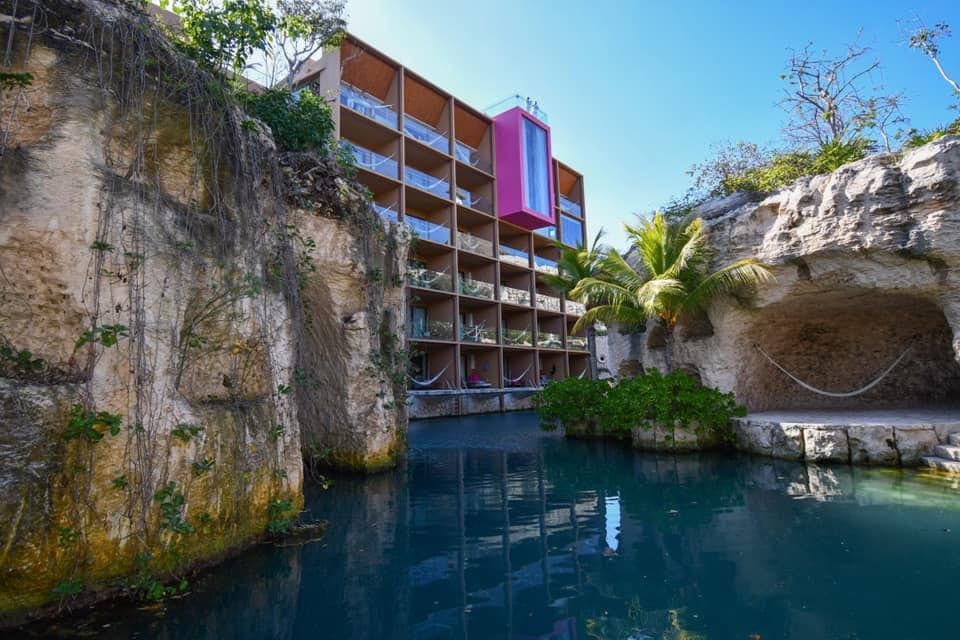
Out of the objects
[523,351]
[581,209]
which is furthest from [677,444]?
[581,209]

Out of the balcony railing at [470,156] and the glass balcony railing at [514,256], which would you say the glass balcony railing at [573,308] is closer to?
the glass balcony railing at [514,256]

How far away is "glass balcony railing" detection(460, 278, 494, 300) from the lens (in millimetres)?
21562

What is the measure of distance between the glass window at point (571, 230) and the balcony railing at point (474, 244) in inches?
247

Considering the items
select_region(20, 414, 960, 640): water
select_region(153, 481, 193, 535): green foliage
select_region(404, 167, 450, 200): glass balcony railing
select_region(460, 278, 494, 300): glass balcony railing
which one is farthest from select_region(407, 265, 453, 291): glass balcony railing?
select_region(153, 481, 193, 535): green foliage

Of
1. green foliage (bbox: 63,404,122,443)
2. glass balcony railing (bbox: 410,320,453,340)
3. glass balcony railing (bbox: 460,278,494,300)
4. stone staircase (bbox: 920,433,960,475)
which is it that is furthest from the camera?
glass balcony railing (bbox: 460,278,494,300)

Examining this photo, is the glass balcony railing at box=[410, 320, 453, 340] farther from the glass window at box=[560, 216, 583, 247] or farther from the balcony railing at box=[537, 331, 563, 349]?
the glass window at box=[560, 216, 583, 247]

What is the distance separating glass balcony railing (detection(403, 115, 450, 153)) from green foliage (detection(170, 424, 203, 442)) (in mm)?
18461

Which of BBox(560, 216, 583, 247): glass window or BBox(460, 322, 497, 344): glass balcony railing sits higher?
BBox(560, 216, 583, 247): glass window

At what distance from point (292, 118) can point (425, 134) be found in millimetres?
14593

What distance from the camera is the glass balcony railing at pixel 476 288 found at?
2156cm

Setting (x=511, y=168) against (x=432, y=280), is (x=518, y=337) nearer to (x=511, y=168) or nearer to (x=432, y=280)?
(x=432, y=280)

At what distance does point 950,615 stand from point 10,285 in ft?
19.5

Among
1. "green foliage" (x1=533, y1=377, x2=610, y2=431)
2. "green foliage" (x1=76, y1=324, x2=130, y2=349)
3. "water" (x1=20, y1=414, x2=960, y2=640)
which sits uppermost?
"green foliage" (x1=76, y1=324, x2=130, y2=349)

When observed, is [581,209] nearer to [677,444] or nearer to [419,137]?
[419,137]
